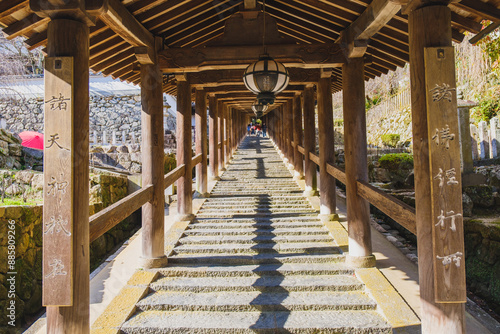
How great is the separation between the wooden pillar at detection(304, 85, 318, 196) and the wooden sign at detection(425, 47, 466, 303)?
6.13 m

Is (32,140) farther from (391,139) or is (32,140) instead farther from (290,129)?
(391,139)

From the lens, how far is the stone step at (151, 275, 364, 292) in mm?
4699

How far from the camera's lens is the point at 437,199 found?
285 cm

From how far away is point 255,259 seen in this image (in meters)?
5.54

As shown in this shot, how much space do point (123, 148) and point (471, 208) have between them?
40.0 feet

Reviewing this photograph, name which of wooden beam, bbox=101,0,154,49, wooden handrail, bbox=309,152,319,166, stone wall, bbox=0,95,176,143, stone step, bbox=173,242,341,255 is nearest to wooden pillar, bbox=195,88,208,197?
wooden handrail, bbox=309,152,319,166

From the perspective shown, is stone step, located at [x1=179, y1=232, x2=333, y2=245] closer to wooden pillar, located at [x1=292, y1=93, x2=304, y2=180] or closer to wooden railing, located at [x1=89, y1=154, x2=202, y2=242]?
wooden railing, located at [x1=89, y1=154, x2=202, y2=242]

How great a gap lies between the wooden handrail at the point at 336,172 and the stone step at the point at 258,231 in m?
1.12

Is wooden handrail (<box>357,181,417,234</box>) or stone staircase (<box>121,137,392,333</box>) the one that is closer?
wooden handrail (<box>357,181,417,234</box>)

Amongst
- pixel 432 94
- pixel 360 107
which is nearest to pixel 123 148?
pixel 360 107

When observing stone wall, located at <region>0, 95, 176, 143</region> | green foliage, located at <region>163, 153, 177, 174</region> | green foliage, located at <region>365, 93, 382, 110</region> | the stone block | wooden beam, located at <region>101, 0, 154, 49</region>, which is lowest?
green foliage, located at <region>163, 153, 177, 174</region>

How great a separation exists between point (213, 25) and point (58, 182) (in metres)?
4.76

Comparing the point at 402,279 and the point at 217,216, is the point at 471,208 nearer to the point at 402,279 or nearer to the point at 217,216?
the point at 402,279

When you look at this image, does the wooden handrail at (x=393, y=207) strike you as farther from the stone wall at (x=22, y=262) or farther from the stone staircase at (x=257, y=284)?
the stone wall at (x=22, y=262)
